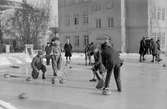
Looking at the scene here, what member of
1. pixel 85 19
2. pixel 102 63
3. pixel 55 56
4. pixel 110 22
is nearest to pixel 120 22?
pixel 110 22

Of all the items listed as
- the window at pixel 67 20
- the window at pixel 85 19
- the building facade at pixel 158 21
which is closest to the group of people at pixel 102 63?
the building facade at pixel 158 21

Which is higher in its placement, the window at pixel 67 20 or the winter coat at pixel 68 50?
the window at pixel 67 20

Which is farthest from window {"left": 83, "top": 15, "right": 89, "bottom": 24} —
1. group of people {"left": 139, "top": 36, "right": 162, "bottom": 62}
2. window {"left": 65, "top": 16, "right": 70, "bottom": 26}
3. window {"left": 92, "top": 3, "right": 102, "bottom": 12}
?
group of people {"left": 139, "top": 36, "right": 162, "bottom": 62}

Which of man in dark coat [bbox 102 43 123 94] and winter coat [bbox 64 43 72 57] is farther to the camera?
winter coat [bbox 64 43 72 57]

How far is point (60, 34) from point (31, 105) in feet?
150

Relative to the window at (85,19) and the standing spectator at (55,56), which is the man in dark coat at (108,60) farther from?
the window at (85,19)

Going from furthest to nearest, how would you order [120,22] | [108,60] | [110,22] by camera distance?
[110,22] → [120,22] → [108,60]

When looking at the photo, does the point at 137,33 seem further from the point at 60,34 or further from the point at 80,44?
the point at 60,34

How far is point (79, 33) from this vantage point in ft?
164

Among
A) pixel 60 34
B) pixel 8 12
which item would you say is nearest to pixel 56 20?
pixel 60 34

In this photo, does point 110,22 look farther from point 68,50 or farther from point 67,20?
point 68,50

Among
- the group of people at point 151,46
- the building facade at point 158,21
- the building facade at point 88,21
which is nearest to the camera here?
the group of people at point 151,46

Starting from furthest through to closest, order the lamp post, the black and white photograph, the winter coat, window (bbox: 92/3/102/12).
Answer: window (bbox: 92/3/102/12)
the lamp post
the winter coat
the black and white photograph

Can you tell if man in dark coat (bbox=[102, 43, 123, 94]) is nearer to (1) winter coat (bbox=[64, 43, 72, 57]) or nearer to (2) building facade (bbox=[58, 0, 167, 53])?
(1) winter coat (bbox=[64, 43, 72, 57])
